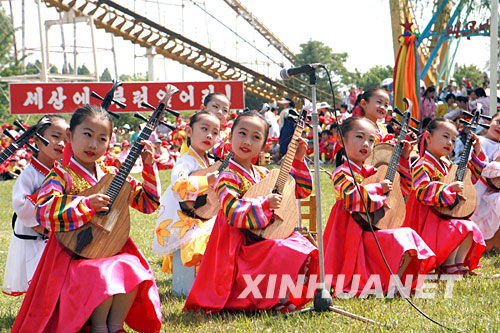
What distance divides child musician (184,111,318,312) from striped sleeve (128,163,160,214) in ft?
1.61

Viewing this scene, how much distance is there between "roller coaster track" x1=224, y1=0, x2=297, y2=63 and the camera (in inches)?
1163

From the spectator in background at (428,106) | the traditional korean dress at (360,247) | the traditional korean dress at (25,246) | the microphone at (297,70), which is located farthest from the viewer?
the spectator in background at (428,106)

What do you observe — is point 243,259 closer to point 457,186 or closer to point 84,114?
point 84,114

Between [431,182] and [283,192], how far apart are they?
154cm

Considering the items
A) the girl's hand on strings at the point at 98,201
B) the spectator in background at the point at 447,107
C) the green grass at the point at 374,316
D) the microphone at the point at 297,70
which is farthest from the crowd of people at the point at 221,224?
the spectator in background at the point at 447,107

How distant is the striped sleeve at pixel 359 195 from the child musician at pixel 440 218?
0.71 meters

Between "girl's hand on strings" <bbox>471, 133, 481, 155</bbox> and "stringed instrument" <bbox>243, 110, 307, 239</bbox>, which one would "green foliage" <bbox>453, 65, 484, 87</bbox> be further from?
"stringed instrument" <bbox>243, 110, 307, 239</bbox>

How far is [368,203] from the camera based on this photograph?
13.8ft

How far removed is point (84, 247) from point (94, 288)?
25cm

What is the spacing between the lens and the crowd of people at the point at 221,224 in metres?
3.18

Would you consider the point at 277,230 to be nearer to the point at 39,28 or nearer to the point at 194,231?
the point at 194,231

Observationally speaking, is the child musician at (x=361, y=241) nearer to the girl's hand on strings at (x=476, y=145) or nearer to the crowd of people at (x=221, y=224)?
the crowd of people at (x=221, y=224)

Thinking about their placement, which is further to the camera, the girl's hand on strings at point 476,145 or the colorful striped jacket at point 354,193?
the girl's hand on strings at point 476,145

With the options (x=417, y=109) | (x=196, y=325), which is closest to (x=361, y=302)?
(x=196, y=325)
